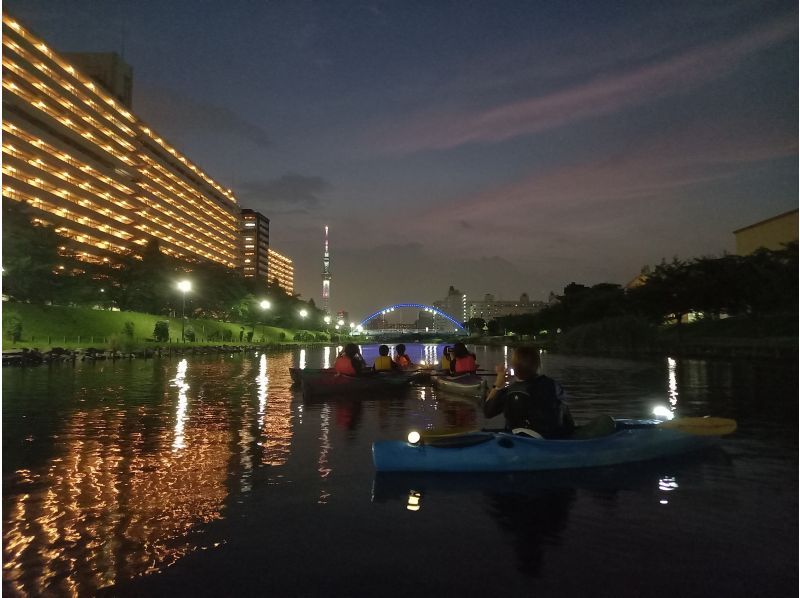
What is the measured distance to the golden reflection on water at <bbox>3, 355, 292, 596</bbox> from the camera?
6.69 m

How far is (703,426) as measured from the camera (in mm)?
12133

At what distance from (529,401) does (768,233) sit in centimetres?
11841

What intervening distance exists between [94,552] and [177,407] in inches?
A: 524

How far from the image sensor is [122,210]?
5517 inches

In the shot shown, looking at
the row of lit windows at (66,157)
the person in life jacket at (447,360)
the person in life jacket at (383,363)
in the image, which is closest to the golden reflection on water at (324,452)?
the person in life jacket at (383,363)

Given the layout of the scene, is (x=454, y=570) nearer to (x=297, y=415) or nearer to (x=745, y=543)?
(x=745, y=543)

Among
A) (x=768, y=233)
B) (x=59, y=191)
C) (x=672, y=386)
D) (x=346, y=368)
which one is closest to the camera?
(x=346, y=368)

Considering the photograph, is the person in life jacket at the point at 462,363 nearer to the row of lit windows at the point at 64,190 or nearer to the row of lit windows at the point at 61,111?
the row of lit windows at the point at 64,190

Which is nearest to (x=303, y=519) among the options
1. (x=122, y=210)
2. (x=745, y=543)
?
(x=745, y=543)

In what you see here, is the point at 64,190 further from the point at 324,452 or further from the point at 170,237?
the point at 324,452

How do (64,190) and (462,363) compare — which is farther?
(64,190)

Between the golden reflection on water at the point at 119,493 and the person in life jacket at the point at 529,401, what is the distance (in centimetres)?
443

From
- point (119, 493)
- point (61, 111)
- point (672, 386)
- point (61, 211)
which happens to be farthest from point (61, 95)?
point (119, 493)

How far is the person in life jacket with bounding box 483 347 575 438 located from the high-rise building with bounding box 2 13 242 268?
79.2 metres
